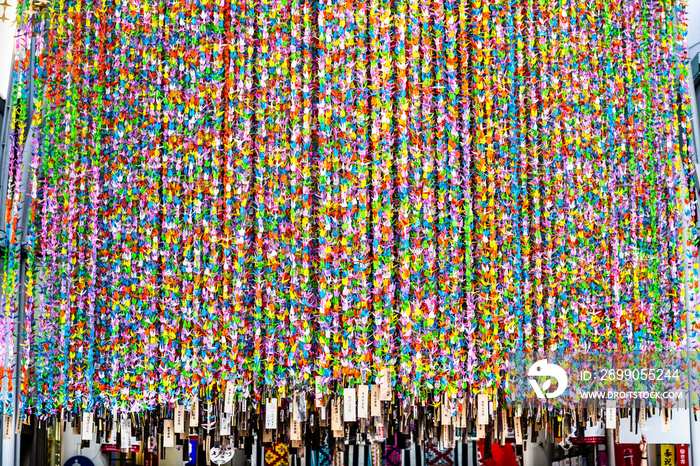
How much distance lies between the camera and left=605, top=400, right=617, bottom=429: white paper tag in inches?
113

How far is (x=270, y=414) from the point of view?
2766 mm

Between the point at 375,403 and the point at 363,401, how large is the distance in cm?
5

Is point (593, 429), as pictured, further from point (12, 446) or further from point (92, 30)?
point (92, 30)

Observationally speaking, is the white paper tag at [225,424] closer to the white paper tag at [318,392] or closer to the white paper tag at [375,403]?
the white paper tag at [318,392]

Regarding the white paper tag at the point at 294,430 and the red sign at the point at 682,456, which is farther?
the red sign at the point at 682,456

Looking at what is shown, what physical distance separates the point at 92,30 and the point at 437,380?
2.12 meters

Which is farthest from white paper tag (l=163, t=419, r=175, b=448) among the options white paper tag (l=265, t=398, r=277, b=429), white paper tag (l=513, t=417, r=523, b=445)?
white paper tag (l=513, t=417, r=523, b=445)

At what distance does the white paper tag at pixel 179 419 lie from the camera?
278 centimetres

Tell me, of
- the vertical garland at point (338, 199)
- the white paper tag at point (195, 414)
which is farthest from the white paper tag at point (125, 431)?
the white paper tag at point (195, 414)

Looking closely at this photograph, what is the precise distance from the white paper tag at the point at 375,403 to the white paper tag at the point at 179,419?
0.75m

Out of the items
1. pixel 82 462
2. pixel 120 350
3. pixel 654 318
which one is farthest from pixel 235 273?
pixel 82 462

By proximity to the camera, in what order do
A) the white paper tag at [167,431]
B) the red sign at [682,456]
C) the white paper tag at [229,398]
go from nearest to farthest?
the white paper tag at [229,398]
the white paper tag at [167,431]
the red sign at [682,456]

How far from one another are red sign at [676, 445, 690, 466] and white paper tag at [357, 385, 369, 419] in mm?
1692

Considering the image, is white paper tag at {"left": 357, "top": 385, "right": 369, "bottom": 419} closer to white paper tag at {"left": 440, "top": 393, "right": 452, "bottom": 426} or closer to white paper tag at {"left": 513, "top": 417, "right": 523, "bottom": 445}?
white paper tag at {"left": 440, "top": 393, "right": 452, "bottom": 426}
